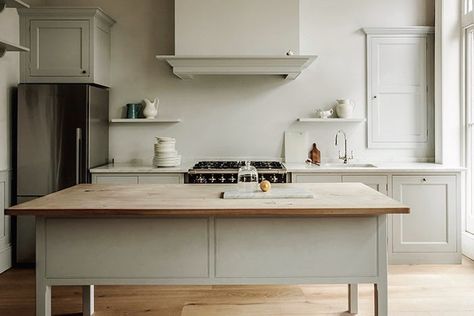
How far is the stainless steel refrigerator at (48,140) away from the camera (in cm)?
454

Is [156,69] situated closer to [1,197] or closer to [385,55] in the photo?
[1,197]

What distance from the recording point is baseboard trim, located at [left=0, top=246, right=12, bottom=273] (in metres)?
4.40

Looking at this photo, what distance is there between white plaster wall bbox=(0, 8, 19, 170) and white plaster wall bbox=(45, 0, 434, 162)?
1.00 m

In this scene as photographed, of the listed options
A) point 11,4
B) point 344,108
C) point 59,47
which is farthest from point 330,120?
point 11,4

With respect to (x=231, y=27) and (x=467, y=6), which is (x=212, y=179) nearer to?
(x=231, y=27)

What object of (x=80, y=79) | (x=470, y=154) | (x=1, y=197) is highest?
(x=80, y=79)

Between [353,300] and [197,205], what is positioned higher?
[197,205]

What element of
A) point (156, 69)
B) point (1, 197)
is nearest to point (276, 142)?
point (156, 69)

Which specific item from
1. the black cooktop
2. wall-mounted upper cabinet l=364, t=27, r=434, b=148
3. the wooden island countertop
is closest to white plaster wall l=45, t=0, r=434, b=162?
wall-mounted upper cabinet l=364, t=27, r=434, b=148

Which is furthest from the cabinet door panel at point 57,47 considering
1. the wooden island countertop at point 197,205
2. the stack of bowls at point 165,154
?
the wooden island countertop at point 197,205

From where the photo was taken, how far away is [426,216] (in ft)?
15.0

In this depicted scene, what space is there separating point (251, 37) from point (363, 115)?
154cm

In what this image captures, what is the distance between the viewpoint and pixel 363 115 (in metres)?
5.28

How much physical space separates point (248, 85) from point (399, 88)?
163 cm
